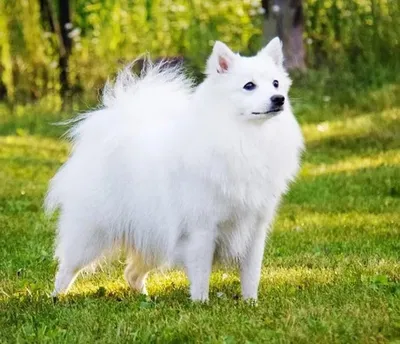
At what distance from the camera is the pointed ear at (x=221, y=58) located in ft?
17.1

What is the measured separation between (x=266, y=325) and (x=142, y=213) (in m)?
1.27

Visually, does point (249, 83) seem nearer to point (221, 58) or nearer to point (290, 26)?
point (221, 58)

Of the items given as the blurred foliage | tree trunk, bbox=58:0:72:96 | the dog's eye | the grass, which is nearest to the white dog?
the dog's eye

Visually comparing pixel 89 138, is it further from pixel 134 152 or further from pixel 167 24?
pixel 167 24

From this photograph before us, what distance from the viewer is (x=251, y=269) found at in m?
5.45

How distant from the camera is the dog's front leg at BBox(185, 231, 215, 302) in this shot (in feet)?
17.3

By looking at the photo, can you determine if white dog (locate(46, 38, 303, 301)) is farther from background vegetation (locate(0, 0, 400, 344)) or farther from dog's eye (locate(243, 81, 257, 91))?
background vegetation (locate(0, 0, 400, 344))

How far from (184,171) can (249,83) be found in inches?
22.3

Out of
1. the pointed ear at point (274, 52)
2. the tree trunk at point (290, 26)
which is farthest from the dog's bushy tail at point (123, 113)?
the tree trunk at point (290, 26)

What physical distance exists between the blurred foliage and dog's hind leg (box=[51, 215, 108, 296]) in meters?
9.42

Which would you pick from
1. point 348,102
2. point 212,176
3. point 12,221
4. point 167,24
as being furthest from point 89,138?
point 167,24

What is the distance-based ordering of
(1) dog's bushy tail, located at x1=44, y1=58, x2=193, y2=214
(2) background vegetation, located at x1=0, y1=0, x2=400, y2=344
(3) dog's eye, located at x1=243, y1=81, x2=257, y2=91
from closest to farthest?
(2) background vegetation, located at x1=0, y1=0, x2=400, y2=344 → (3) dog's eye, located at x1=243, y1=81, x2=257, y2=91 → (1) dog's bushy tail, located at x1=44, y1=58, x2=193, y2=214

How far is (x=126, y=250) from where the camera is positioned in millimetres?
5938

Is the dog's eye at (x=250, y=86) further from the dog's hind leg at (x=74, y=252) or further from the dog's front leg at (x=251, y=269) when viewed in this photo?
the dog's hind leg at (x=74, y=252)
